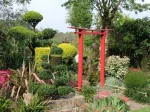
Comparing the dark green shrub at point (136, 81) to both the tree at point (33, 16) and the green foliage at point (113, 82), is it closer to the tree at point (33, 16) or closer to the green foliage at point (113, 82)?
the green foliage at point (113, 82)

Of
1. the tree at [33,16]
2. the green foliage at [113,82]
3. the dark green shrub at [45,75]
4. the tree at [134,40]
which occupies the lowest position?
the green foliage at [113,82]

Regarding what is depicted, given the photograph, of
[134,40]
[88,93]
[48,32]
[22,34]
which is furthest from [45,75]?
[134,40]

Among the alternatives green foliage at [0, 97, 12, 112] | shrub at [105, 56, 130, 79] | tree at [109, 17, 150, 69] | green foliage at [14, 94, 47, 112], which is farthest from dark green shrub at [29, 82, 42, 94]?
tree at [109, 17, 150, 69]

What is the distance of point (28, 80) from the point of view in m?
8.55

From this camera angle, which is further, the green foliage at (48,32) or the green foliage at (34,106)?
the green foliage at (48,32)

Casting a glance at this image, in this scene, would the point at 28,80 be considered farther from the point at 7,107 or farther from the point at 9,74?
the point at 7,107

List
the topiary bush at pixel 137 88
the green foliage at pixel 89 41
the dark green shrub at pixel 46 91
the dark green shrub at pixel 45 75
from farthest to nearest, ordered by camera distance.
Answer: the green foliage at pixel 89 41 < the topiary bush at pixel 137 88 < the dark green shrub at pixel 45 75 < the dark green shrub at pixel 46 91

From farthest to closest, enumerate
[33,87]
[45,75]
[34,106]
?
[45,75], [33,87], [34,106]

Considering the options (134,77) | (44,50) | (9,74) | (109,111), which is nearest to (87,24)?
(44,50)

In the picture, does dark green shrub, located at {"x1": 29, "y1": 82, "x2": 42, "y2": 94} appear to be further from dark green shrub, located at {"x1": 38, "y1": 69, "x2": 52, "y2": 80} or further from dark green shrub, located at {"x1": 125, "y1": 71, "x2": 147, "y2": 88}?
dark green shrub, located at {"x1": 125, "y1": 71, "x2": 147, "y2": 88}

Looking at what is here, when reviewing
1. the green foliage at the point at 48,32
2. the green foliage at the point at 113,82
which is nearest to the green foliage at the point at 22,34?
the green foliage at the point at 48,32

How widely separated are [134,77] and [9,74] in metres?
4.12

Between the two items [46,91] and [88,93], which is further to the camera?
[88,93]

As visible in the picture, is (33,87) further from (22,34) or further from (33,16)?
(33,16)
